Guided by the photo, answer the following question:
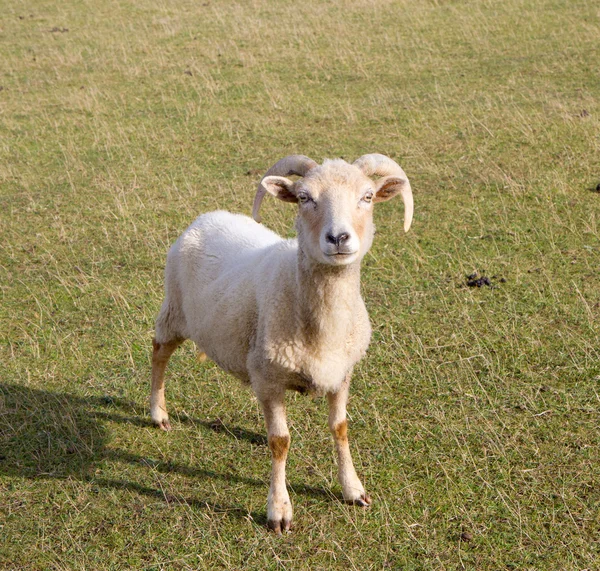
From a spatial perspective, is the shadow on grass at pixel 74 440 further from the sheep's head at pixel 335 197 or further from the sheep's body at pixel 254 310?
the sheep's head at pixel 335 197

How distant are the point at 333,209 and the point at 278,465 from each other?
190cm

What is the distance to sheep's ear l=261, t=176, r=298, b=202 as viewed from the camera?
5359 millimetres

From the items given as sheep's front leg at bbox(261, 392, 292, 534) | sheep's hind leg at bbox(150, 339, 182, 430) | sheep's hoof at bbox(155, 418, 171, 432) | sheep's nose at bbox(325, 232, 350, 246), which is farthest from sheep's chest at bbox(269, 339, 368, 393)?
sheep's hoof at bbox(155, 418, 171, 432)

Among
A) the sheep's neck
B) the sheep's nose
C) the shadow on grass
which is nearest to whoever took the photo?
the sheep's nose

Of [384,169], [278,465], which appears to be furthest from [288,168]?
[278,465]

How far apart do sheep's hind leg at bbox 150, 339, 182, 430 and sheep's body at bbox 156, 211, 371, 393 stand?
0.11 metres

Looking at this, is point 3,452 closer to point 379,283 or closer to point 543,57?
point 379,283

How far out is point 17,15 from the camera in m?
23.6

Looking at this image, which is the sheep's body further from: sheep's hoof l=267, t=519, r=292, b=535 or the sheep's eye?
sheep's hoof l=267, t=519, r=292, b=535

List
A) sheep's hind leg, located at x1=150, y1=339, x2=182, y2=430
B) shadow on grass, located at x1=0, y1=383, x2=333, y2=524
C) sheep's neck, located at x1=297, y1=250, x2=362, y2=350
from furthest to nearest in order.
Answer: sheep's hind leg, located at x1=150, y1=339, x2=182, y2=430
shadow on grass, located at x1=0, y1=383, x2=333, y2=524
sheep's neck, located at x1=297, y1=250, x2=362, y2=350

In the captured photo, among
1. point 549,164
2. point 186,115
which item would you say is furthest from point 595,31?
point 186,115

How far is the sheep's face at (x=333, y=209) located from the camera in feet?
16.0

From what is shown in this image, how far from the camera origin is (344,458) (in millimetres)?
5871

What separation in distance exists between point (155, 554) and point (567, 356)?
13.9ft
